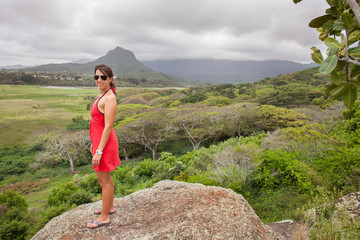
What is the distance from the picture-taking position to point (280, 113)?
23.3 meters

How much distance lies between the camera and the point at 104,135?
274 cm

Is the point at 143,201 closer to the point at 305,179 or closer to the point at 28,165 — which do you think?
the point at 305,179

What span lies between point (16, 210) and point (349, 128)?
17.9m

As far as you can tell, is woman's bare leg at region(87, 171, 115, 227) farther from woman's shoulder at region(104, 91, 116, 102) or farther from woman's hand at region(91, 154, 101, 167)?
woman's shoulder at region(104, 91, 116, 102)

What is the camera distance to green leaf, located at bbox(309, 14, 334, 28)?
5.93ft

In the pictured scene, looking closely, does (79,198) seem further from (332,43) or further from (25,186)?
(25,186)

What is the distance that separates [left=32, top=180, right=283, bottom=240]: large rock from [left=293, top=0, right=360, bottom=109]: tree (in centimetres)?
211

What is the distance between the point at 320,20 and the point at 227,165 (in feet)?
28.4

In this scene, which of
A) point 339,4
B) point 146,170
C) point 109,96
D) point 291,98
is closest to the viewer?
point 339,4

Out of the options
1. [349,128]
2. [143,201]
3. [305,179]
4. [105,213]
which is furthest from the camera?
[349,128]

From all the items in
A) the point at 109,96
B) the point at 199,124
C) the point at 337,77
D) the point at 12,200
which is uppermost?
the point at 337,77

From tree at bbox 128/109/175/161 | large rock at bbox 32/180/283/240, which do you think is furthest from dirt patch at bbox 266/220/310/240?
tree at bbox 128/109/175/161

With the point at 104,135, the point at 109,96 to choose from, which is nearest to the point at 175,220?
the point at 104,135

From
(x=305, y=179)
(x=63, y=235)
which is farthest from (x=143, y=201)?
(x=305, y=179)
